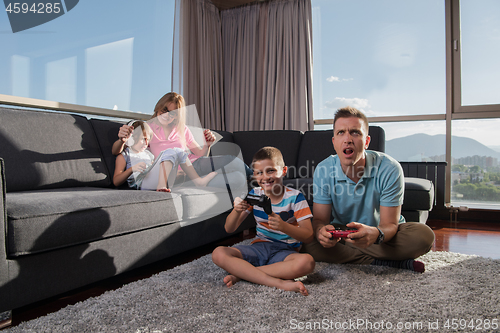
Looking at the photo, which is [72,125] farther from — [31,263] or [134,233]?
[31,263]

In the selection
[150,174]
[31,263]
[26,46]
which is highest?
[26,46]

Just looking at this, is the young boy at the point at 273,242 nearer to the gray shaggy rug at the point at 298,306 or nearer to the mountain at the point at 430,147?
the gray shaggy rug at the point at 298,306

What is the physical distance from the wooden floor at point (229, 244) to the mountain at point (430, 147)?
740mm

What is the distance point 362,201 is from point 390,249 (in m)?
0.25

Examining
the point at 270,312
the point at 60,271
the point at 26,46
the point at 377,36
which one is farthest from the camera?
the point at 377,36

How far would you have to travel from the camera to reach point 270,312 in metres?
1.00

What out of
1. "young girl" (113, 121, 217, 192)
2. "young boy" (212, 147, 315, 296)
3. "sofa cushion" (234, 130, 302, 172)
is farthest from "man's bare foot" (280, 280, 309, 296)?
"sofa cushion" (234, 130, 302, 172)

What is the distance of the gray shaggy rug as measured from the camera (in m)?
0.92

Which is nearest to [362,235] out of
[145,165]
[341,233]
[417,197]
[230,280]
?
[341,233]

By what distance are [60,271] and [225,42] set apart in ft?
11.9

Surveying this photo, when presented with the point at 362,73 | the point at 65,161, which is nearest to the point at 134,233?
the point at 65,161

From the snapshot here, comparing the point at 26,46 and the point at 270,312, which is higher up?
the point at 26,46

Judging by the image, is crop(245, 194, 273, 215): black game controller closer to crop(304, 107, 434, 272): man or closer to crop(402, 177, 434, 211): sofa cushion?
crop(304, 107, 434, 272): man

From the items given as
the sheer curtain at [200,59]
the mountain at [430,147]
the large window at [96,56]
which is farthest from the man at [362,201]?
the sheer curtain at [200,59]
